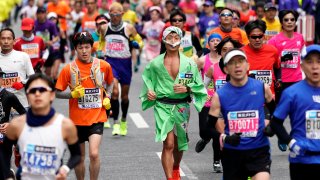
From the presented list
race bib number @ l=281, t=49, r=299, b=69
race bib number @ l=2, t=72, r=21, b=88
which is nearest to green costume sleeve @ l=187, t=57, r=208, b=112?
race bib number @ l=2, t=72, r=21, b=88

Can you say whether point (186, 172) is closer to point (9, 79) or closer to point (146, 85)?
point (146, 85)

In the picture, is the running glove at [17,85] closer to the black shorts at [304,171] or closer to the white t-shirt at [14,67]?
the white t-shirt at [14,67]

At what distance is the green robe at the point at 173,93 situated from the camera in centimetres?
1171

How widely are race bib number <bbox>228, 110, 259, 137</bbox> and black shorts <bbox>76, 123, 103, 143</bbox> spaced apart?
2433mm

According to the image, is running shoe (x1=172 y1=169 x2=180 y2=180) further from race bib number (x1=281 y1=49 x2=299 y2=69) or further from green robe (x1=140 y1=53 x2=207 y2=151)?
race bib number (x1=281 y1=49 x2=299 y2=69)

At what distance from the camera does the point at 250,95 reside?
916 centimetres

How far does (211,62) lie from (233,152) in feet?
11.6

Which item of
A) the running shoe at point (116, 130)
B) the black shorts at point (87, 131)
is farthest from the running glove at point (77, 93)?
the running shoe at point (116, 130)

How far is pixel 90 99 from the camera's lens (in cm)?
1140

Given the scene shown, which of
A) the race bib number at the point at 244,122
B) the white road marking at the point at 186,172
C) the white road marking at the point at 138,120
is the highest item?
A: the race bib number at the point at 244,122

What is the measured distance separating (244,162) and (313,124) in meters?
0.80

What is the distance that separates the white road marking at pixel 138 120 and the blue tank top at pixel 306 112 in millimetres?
8621

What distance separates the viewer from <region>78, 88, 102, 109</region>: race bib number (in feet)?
37.3

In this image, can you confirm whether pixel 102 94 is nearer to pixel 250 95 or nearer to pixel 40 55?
pixel 250 95
